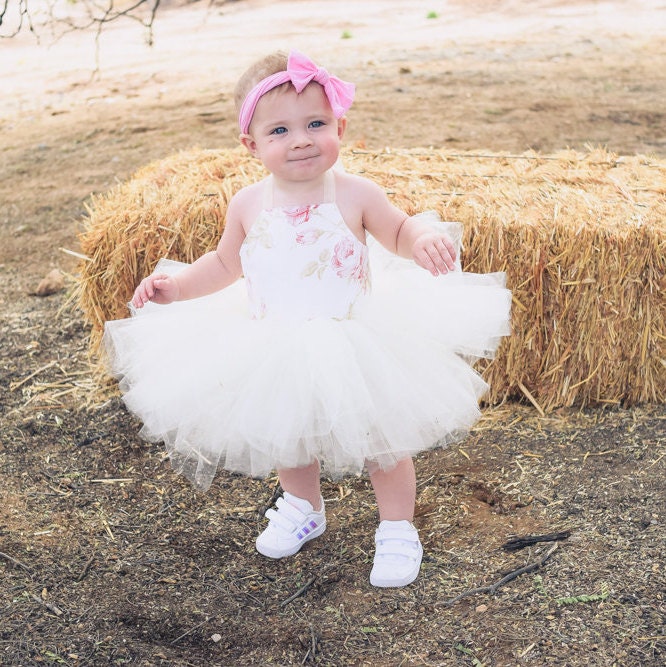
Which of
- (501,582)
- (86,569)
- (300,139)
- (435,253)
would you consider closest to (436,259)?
(435,253)

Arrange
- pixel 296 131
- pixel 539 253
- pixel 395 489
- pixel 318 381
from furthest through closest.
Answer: pixel 539 253, pixel 395 489, pixel 296 131, pixel 318 381

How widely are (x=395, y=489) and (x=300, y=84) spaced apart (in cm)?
125

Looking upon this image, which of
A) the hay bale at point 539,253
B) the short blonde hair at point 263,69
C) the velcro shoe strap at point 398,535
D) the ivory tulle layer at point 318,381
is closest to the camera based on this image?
the ivory tulle layer at point 318,381

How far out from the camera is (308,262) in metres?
2.67

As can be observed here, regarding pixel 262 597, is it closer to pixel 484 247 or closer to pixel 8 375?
pixel 484 247

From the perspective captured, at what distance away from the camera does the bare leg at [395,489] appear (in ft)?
9.02

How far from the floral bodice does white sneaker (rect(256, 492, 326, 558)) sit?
679mm

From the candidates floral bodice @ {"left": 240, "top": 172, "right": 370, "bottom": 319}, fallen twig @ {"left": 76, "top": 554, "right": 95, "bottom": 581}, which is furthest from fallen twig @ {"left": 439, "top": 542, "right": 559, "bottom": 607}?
fallen twig @ {"left": 76, "top": 554, "right": 95, "bottom": 581}

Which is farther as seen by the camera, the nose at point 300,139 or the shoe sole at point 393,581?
the shoe sole at point 393,581

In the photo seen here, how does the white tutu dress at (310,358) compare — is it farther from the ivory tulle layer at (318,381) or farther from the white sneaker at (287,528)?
the white sneaker at (287,528)

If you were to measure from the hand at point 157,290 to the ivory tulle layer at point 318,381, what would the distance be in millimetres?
88

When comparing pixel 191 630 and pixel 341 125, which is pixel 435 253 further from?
pixel 191 630

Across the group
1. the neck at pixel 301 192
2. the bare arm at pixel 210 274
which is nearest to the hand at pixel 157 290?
the bare arm at pixel 210 274

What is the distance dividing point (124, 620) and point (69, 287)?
9.03 ft
